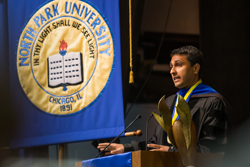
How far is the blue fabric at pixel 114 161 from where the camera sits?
8.50 feet

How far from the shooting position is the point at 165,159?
8.32 ft

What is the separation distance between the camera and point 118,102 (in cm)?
406

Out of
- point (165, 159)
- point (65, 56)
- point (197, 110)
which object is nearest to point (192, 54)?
point (197, 110)

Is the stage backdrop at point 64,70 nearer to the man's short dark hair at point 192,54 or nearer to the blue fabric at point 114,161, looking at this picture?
the man's short dark hair at point 192,54

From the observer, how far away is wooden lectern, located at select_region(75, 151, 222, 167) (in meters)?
2.48

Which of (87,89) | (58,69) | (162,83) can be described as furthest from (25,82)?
(162,83)

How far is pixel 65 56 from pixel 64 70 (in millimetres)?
153

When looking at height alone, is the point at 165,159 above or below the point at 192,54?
below

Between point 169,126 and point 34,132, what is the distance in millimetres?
2224

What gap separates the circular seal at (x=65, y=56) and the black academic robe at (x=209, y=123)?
3.42 ft

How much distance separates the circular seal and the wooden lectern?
5.76 feet

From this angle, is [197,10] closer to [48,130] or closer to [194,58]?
[194,58]

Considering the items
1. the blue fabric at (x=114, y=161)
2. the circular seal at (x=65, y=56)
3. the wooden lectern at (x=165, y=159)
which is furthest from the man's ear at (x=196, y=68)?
the blue fabric at (x=114, y=161)

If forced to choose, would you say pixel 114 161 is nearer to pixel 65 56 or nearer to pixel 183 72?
pixel 183 72
